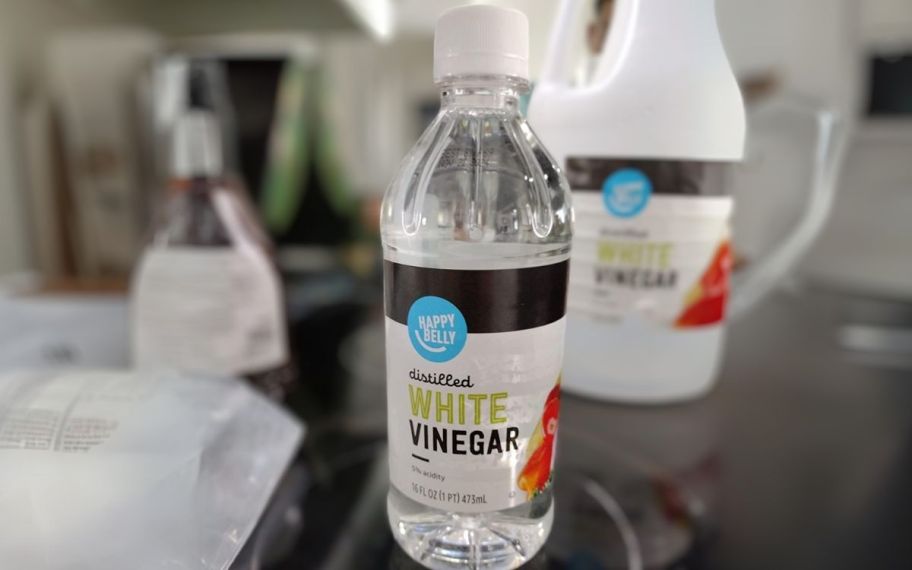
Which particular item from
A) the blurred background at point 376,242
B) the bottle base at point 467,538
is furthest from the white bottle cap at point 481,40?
the bottle base at point 467,538

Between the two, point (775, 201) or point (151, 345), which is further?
point (775, 201)

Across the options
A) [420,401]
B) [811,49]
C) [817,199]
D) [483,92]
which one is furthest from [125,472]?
[811,49]

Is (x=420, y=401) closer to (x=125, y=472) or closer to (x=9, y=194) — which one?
(x=125, y=472)

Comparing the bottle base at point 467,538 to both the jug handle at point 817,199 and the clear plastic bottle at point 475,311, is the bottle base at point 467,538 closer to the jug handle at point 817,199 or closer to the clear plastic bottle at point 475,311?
the clear plastic bottle at point 475,311

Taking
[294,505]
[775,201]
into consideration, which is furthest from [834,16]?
[294,505]

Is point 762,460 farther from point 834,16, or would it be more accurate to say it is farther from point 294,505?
point 834,16
